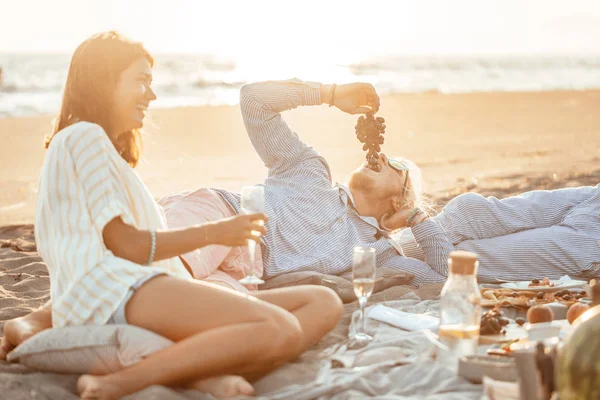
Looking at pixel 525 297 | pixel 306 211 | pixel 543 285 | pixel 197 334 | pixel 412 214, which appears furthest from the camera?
pixel 412 214

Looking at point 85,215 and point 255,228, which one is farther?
point 255,228

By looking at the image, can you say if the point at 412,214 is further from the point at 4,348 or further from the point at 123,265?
the point at 4,348

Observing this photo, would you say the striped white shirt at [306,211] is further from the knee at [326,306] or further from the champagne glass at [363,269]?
the champagne glass at [363,269]

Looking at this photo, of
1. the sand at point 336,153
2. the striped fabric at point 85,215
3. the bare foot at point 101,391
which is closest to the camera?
the bare foot at point 101,391

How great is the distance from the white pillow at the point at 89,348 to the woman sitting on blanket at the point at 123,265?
50 millimetres

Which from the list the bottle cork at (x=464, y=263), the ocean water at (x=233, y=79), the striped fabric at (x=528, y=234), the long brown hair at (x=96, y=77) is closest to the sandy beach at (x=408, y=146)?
the striped fabric at (x=528, y=234)

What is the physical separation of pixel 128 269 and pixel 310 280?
196cm

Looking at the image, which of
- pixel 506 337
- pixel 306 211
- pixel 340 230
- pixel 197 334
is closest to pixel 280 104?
pixel 306 211

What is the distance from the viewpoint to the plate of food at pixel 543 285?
527cm

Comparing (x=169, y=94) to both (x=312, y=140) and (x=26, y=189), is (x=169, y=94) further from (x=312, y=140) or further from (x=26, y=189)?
(x=26, y=189)

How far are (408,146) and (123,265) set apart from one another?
429 inches

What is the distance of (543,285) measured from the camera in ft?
17.6

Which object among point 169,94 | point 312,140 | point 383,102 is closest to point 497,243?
point 312,140

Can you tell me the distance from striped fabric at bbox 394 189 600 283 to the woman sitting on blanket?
2622 millimetres
